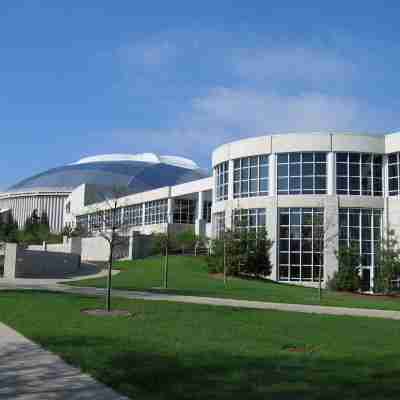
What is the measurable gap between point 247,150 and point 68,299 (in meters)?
29.4

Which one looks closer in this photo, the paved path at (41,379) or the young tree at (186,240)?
the paved path at (41,379)

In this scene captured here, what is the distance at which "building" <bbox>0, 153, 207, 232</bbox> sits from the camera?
4520 inches

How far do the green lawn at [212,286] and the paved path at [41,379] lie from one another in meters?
15.3

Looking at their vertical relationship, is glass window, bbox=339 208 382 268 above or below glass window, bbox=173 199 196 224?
below

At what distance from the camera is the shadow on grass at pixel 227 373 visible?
7980mm

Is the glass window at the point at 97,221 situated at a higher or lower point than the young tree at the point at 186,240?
higher

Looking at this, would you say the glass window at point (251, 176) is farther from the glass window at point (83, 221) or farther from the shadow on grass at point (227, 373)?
the glass window at point (83, 221)

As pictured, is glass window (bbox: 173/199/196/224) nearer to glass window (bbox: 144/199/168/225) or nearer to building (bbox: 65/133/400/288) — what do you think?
glass window (bbox: 144/199/168/225)

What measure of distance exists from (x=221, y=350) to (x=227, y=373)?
206 centimetres

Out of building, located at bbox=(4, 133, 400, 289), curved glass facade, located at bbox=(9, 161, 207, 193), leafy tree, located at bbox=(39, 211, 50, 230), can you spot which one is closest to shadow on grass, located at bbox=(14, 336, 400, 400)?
building, located at bbox=(4, 133, 400, 289)

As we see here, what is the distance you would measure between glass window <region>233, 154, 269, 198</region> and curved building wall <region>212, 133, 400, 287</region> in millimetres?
734

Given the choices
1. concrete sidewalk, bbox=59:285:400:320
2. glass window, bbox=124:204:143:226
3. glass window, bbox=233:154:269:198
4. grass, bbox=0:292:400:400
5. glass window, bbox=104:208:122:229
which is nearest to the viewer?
grass, bbox=0:292:400:400

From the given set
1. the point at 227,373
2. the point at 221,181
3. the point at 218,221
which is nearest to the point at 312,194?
the point at 221,181

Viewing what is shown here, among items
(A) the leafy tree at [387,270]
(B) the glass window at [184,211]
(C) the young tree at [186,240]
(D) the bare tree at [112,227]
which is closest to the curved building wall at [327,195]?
(A) the leafy tree at [387,270]
